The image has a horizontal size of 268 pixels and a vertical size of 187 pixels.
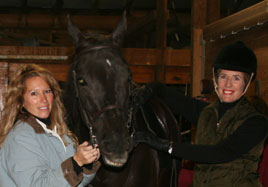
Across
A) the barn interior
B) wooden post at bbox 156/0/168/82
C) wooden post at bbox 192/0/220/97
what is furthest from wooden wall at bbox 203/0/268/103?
wooden post at bbox 156/0/168/82

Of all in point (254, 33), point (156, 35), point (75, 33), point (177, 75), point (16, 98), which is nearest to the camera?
point (16, 98)

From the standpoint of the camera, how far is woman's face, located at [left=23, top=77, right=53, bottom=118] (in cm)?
172

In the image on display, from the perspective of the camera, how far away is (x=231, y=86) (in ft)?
6.71

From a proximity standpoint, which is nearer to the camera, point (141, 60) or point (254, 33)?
point (254, 33)

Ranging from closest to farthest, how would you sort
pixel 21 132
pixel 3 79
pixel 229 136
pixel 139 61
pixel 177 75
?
pixel 21 132 → pixel 229 136 → pixel 3 79 → pixel 139 61 → pixel 177 75

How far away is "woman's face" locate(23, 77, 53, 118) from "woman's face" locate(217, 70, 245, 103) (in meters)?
1.14

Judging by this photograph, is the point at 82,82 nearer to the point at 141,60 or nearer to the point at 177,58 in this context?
the point at 141,60

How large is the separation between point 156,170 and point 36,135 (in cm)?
128

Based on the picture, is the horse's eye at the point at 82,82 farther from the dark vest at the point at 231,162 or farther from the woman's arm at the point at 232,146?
the dark vest at the point at 231,162

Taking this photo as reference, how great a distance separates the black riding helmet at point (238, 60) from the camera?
79.8 inches

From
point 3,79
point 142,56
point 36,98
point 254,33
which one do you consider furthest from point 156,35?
point 36,98

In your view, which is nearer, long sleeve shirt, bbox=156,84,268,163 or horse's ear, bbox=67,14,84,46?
long sleeve shirt, bbox=156,84,268,163

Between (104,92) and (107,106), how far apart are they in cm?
9

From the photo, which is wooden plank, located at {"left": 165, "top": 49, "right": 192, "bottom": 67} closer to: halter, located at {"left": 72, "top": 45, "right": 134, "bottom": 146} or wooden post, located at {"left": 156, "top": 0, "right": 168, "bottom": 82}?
wooden post, located at {"left": 156, "top": 0, "right": 168, "bottom": 82}
